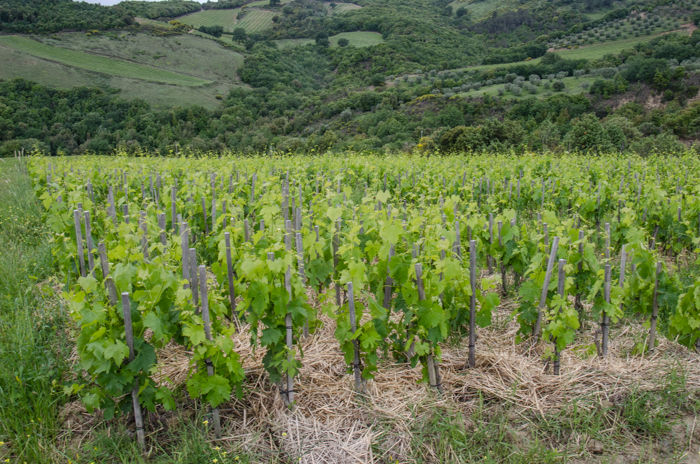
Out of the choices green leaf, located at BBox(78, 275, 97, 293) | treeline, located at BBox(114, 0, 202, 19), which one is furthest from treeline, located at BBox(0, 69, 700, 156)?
treeline, located at BBox(114, 0, 202, 19)

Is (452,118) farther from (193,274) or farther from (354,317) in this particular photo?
(193,274)

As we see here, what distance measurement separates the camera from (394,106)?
48.4 m

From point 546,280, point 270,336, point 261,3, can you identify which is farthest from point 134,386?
point 261,3

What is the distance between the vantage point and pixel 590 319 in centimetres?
399

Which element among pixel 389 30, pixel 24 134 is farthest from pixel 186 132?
pixel 389 30

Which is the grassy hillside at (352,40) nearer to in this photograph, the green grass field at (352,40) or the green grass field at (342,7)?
the green grass field at (352,40)

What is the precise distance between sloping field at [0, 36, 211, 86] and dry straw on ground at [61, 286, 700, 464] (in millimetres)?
66887

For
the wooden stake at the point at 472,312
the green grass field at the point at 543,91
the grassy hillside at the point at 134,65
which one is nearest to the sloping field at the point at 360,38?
the grassy hillside at the point at 134,65

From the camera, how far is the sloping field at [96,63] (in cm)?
5800

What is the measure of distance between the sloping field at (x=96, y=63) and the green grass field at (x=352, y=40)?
35.8 m

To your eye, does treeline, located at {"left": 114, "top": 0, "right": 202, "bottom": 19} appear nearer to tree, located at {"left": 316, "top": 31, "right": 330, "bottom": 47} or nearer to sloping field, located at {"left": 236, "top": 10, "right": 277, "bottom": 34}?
A: sloping field, located at {"left": 236, "top": 10, "right": 277, "bottom": 34}

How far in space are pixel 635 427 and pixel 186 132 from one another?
48.6m

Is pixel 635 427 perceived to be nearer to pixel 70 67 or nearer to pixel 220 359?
pixel 220 359

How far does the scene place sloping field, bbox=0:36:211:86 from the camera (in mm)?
58000
